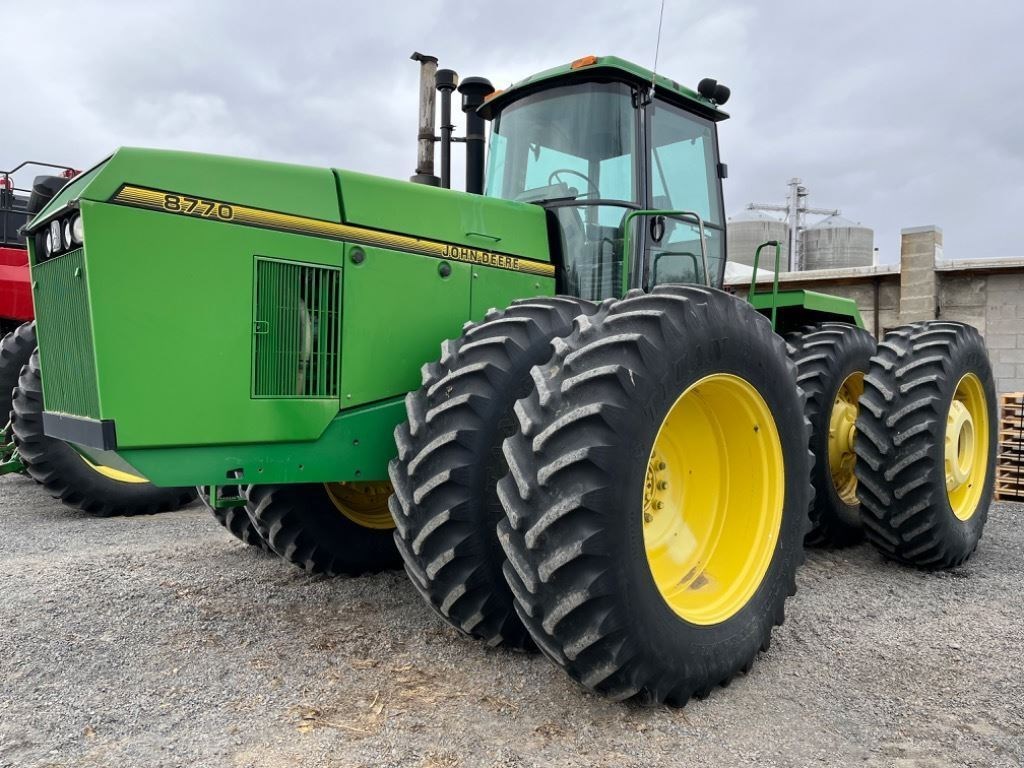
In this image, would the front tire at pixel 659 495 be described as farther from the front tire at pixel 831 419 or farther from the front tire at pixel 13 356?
the front tire at pixel 13 356

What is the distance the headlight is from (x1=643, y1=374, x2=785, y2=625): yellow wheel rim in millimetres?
2177

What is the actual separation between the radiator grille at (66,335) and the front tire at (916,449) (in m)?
3.88

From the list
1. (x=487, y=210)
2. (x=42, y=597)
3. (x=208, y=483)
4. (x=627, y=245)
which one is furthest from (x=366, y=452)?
(x=42, y=597)

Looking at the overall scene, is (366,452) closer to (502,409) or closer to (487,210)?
(502,409)

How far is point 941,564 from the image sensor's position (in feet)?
15.0

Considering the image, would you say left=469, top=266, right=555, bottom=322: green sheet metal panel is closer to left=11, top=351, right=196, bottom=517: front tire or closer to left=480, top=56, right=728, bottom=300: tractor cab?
left=480, top=56, right=728, bottom=300: tractor cab

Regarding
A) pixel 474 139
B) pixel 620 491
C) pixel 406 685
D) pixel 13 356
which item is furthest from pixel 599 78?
pixel 13 356

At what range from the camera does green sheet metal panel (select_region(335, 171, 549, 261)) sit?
3.26 metres

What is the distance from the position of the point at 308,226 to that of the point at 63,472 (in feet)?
13.2

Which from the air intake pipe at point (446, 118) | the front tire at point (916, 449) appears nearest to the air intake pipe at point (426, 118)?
the air intake pipe at point (446, 118)

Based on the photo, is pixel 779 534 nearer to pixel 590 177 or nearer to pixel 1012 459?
pixel 590 177

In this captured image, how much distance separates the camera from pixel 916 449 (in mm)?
4387

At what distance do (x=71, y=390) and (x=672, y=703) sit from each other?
7.99 ft

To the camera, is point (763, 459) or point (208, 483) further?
point (763, 459)
